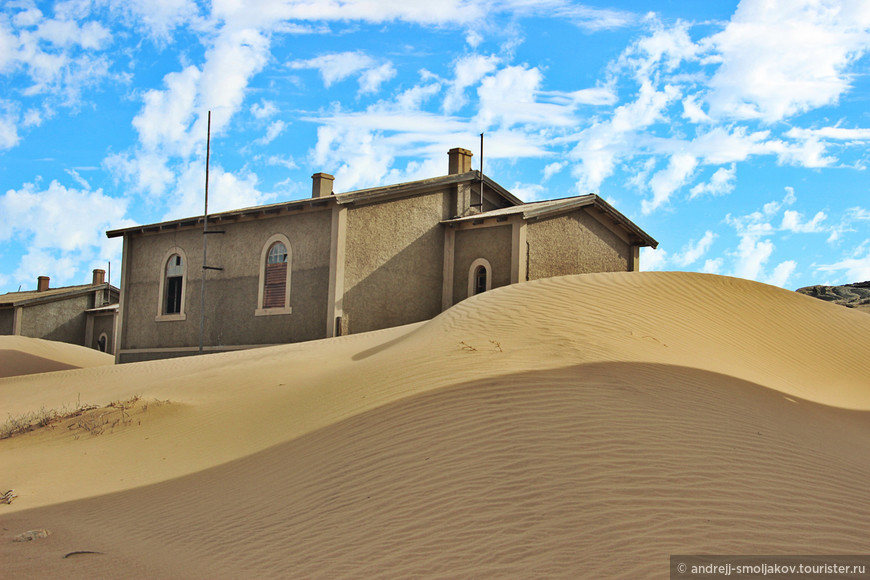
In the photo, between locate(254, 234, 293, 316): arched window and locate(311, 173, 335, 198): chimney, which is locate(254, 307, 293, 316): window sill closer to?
locate(254, 234, 293, 316): arched window

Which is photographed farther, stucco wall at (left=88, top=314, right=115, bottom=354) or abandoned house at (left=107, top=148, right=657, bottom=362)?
stucco wall at (left=88, top=314, right=115, bottom=354)

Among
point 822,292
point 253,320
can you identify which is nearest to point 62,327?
point 253,320

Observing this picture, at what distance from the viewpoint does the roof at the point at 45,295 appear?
118 feet

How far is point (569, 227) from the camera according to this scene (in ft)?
69.8

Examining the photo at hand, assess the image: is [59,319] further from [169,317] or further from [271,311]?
[271,311]

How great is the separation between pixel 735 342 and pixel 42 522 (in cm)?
1083

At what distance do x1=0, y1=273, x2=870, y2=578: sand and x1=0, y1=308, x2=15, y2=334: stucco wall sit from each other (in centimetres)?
2692

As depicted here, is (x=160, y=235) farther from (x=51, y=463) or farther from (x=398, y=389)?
(x=398, y=389)

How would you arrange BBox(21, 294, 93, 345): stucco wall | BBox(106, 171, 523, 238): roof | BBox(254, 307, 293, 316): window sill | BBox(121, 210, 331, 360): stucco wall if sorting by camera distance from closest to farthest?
BBox(106, 171, 523, 238): roof, BBox(121, 210, 331, 360): stucco wall, BBox(254, 307, 293, 316): window sill, BBox(21, 294, 93, 345): stucco wall

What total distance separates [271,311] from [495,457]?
14847 mm

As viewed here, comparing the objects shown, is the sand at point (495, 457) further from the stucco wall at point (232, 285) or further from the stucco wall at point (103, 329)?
the stucco wall at point (103, 329)

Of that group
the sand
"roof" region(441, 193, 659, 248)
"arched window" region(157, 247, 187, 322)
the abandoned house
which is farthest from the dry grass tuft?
"roof" region(441, 193, 659, 248)

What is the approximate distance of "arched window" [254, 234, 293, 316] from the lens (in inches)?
804

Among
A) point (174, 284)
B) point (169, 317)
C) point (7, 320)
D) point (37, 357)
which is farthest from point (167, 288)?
point (7, 320)
